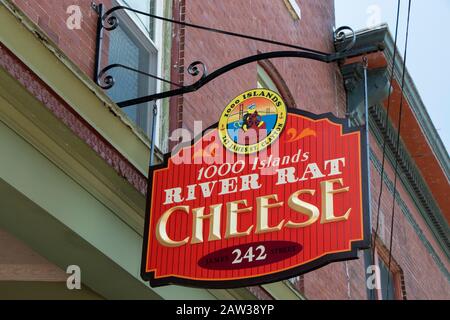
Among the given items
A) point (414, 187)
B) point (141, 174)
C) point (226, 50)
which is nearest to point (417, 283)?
point (414, 187)

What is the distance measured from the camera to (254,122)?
694cm

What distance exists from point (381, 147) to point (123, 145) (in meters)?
8.33

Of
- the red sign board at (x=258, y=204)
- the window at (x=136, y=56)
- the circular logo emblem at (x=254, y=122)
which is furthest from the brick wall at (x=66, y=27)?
the circular logo emblem at (x=254, y=122)

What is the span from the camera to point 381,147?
14992 mm

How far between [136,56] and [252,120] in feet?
7.02

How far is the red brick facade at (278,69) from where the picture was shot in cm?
761

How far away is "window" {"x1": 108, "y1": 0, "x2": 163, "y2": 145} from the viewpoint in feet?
27.3

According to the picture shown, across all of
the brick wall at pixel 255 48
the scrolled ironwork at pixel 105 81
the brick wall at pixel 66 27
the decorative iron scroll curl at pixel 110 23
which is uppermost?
the brick wall at pixel 255 48

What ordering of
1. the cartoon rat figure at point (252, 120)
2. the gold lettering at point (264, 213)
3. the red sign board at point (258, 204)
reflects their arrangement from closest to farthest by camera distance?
the red sign board at point (258, 204) < the gold lettering at point (264, 213) < the cartoon rat figure at point (252, 120)

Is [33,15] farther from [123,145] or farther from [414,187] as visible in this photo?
[414,187]

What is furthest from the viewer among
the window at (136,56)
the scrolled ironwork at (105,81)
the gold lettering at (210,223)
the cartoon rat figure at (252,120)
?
the window at (136,56)

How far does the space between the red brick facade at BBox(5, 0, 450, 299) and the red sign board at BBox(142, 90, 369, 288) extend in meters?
1.37

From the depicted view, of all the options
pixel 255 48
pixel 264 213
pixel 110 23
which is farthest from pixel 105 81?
pixel 255 48

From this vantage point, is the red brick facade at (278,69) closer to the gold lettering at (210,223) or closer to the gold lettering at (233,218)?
the gold lettering at (210,223)
